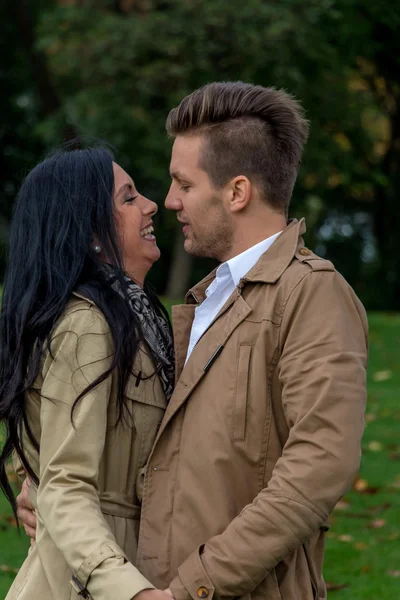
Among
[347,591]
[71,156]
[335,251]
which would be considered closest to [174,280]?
[335,251]

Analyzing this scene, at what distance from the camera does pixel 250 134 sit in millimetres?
2883

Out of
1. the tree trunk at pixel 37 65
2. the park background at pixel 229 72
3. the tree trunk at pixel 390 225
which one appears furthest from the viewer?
the tree trunk at pixel 390 225

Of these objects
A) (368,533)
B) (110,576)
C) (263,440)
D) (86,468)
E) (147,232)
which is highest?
(147,232)

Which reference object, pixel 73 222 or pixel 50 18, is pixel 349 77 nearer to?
pixel 50 18

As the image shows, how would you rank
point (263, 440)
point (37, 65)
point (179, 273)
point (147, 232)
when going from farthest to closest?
point (179, 273) → point (37, 65) → point (147, 232) → point (263, 440)

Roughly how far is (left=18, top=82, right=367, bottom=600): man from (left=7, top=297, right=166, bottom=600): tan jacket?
11 cm

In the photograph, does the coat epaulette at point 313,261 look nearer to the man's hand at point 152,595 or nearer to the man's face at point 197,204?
the man's face at point 197,204

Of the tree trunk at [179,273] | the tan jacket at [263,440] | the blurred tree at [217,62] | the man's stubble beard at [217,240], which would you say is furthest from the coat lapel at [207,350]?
the tree trunk at [179,273]

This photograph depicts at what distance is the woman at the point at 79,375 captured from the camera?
103 inches

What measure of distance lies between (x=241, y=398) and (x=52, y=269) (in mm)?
718

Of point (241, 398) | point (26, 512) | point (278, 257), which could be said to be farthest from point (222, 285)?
point (26, 512)

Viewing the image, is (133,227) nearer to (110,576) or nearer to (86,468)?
(86,468)

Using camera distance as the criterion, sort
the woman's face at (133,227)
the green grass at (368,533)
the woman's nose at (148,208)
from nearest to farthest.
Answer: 1. the woman's face at (133,227)
2. the woman's nose at (148,208)
3. the green grass at (368,533)

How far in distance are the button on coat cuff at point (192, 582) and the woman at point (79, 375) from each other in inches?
2.1
